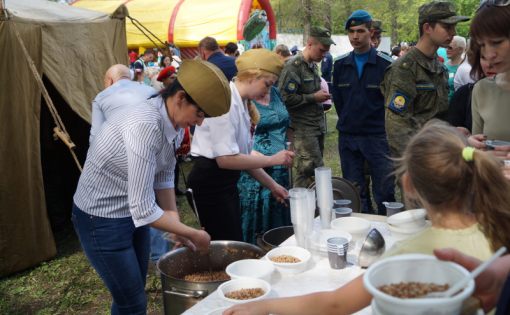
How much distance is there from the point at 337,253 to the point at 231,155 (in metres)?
1.03

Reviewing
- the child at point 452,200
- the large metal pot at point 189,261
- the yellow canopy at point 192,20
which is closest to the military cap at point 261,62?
the large metal pot at point 189,261

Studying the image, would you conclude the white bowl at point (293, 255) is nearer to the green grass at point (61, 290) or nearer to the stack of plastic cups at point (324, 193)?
the stack of plastic cups at point (324, 193)

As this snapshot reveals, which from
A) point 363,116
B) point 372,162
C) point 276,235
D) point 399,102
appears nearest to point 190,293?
point 276,235

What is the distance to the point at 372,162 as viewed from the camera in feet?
14.4

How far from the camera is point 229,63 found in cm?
559

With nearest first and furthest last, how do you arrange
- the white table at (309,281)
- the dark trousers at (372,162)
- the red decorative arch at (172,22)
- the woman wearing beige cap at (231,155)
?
1. the white table at (309,281)
2. the woman wearing beige cap at (231,155)
3. the dark trousers at (372,162)
4. the red decorative arch at (172,22)

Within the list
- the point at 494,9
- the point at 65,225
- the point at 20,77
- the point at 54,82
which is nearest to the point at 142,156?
the point at 494,9

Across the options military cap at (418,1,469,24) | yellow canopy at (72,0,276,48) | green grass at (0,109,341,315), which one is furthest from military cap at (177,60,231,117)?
yellow canopy at (72,0,276,48)

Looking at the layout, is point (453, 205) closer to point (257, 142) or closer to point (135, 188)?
point (135, 188)

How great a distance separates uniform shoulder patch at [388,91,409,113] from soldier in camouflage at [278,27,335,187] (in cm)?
117

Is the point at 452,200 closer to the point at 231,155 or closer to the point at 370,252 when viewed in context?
the point at 370,252

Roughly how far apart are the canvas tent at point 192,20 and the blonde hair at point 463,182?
14285 millimetres

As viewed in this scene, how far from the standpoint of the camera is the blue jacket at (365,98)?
14.5 feet

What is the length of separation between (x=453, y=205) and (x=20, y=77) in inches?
157
